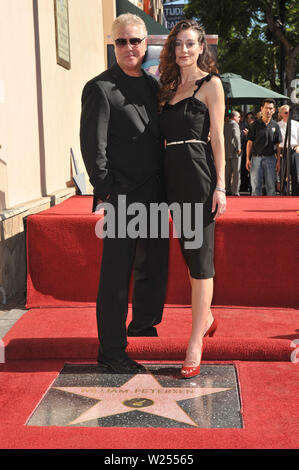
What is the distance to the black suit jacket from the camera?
10.7ft

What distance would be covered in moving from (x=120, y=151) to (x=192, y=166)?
1.41ft

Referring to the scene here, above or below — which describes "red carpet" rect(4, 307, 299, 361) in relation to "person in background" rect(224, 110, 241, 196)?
below

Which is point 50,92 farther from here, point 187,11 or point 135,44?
point 187,11

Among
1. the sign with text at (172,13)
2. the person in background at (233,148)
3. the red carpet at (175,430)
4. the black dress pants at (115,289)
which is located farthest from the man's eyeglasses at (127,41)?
the sign with text at (172,13)

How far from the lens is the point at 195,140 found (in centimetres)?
325

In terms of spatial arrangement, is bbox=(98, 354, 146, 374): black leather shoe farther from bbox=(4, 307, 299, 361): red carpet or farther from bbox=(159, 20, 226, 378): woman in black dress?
bbox=(159, 20, 226, 378): woman in black dress

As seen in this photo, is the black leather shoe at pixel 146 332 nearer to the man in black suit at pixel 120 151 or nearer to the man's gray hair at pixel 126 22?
the man in black suit at pixel 120 151

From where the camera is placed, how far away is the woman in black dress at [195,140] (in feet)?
10.5

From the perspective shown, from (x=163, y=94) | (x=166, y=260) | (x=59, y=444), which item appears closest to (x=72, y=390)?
(x=59, y=444)

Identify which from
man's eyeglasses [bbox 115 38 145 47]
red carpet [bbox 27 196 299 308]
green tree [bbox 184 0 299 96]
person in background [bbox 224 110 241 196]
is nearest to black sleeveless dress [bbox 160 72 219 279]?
man's eyeglasses [bbox 115 38 145 47]

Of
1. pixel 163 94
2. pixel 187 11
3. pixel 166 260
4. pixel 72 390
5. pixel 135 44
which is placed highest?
pixel 187 11
